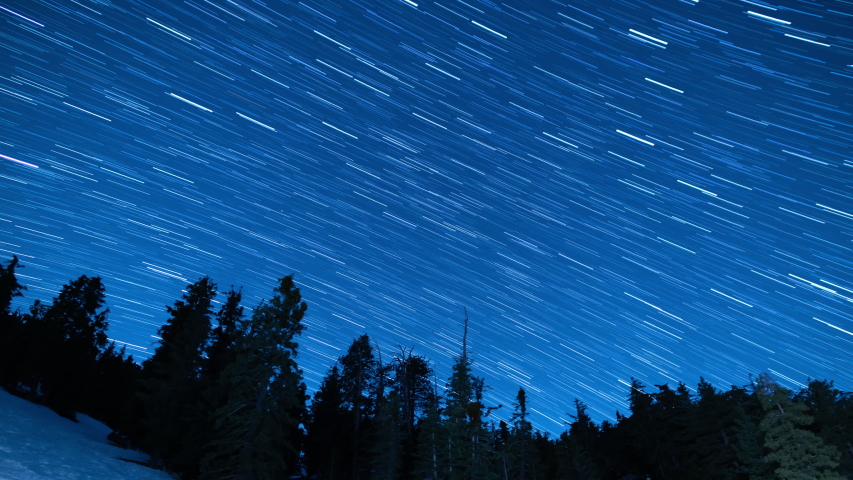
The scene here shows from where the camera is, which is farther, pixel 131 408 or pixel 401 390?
pixel 401 390

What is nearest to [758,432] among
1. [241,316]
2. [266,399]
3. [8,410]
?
[266,399]

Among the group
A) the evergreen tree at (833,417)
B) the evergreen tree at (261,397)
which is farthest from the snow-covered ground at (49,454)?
the evergreen tree at (833,417)

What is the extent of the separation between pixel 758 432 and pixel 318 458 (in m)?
39.3

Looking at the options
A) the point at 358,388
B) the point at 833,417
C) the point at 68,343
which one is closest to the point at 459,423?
the point at 358,388

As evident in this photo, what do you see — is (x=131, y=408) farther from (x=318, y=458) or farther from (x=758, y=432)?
(x=758, y=432)

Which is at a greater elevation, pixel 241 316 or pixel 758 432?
pixel 241 316

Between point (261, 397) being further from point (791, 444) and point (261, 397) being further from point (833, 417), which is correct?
point (833, 417)

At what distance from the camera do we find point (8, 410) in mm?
31781

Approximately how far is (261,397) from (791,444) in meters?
35.0

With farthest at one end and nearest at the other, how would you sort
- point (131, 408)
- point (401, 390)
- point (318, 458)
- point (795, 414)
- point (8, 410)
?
point (401, 390) → point (318, 458) → point (131, 408) → point (8, 410) → point (795, 414)

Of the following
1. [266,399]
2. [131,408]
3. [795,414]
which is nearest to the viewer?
[266,399]

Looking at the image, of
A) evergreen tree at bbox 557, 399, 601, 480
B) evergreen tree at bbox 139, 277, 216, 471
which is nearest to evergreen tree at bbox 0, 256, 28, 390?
evergreen tree at bbox 139, 277, 216, 471

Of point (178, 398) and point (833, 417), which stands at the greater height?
point (833, 417)

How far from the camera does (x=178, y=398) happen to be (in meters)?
31.6
